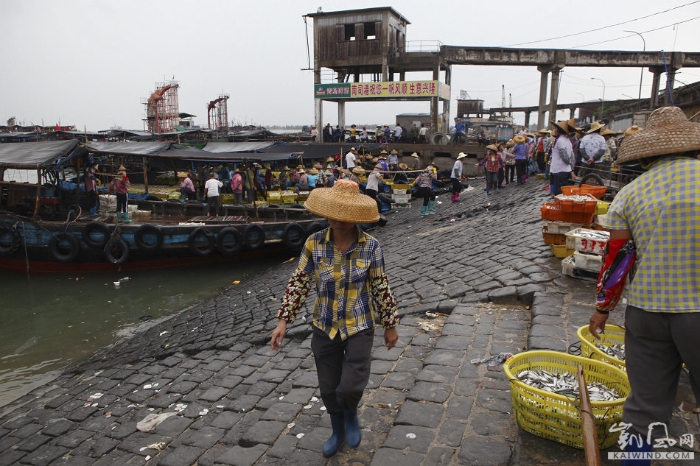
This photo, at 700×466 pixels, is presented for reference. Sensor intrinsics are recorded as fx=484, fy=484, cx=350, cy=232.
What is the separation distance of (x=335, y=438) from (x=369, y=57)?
2842 centimetres

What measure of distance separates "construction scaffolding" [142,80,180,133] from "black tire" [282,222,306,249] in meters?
44.4

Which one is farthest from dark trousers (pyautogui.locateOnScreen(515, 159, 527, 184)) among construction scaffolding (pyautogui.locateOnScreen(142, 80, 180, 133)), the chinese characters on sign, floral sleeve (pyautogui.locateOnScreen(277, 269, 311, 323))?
construction scaffolding (pyautogui.locateOnScreen(142, 80, 180, 133))

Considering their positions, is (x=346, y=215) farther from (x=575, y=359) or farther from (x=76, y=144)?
(x=76, y=144)

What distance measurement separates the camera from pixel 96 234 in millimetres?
12719

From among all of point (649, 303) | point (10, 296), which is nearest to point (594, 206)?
point (649, 303)

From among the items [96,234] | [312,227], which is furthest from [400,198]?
[96,234]

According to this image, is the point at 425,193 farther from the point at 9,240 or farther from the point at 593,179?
the point at 9,240

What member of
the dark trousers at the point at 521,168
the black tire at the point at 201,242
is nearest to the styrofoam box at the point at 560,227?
the dark trousers at the point at 521,168

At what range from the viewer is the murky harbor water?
8102 mm

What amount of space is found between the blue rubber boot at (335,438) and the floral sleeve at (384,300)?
733mm

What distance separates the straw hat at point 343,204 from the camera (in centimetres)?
295

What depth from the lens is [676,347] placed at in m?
2.26

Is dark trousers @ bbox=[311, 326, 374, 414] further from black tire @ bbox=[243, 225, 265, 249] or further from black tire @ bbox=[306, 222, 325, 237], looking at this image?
black tire @ bbox=[306, 222, 325, 237]

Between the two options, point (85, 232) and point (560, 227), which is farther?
point (85, 232)
